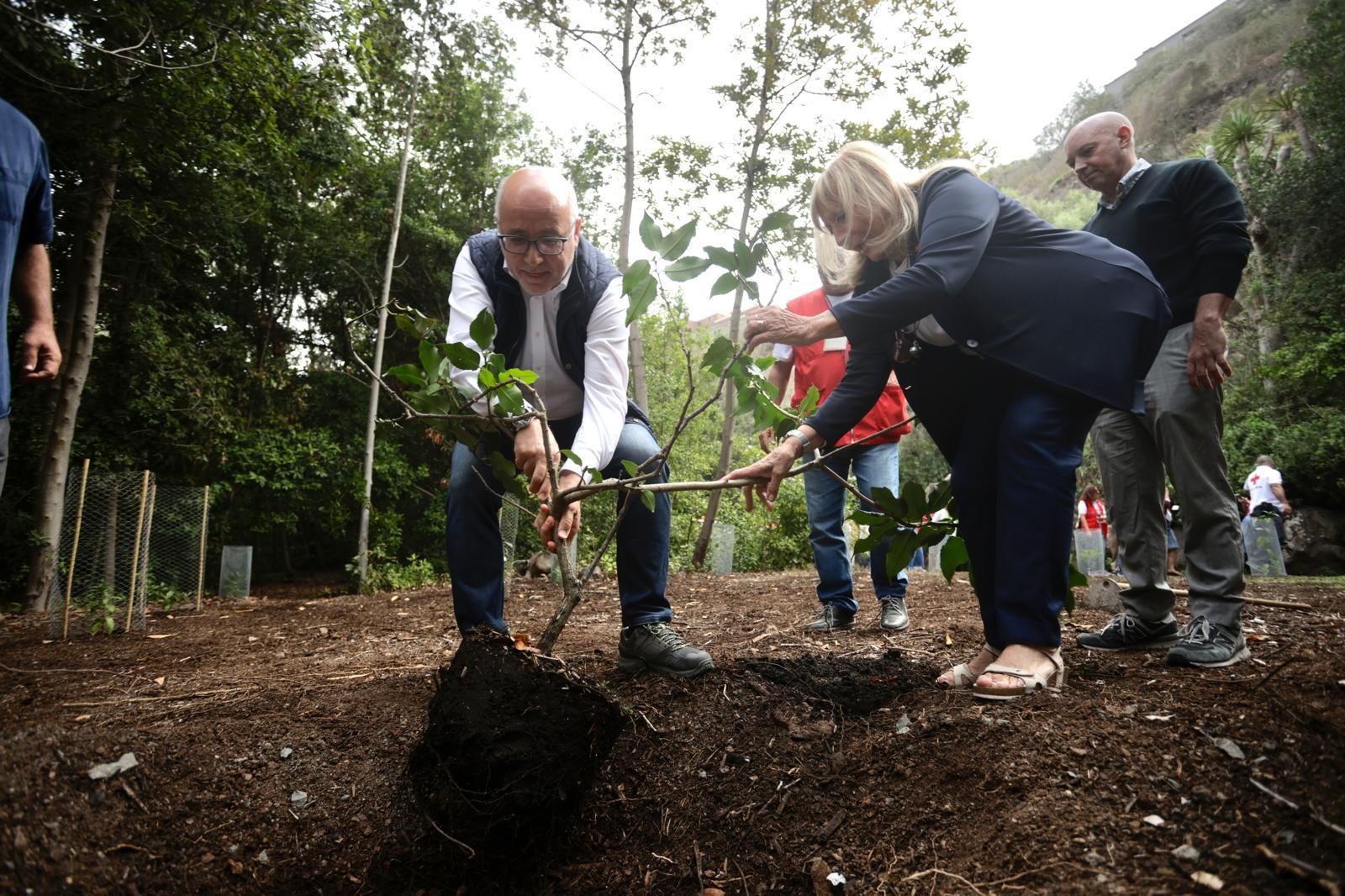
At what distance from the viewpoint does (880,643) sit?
260 centimetres

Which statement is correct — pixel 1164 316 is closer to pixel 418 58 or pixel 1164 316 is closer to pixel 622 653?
pixel 622 653

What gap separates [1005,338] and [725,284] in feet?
2.27

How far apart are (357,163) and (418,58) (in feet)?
5.84

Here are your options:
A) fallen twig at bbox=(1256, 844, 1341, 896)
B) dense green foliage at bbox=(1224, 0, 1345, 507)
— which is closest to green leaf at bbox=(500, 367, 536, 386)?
fallen twig at bbox=(1256, 844, 1341, 896)

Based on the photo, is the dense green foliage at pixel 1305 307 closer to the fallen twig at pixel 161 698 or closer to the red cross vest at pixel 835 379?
the red cross vest at pixel 835 379

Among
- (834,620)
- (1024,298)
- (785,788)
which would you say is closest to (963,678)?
(785,788)

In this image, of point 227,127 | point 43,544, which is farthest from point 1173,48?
point 43,544

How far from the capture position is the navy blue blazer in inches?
63.7

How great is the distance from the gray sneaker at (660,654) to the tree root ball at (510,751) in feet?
1.57

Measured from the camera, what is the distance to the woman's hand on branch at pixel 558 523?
5.56 feet

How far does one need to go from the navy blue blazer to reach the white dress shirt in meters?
0.73

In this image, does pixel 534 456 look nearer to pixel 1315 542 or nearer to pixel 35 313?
pixel 35 313

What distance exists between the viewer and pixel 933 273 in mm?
1605

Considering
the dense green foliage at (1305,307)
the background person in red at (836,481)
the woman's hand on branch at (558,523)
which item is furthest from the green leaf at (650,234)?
the dense green foliage at (1305,307)
